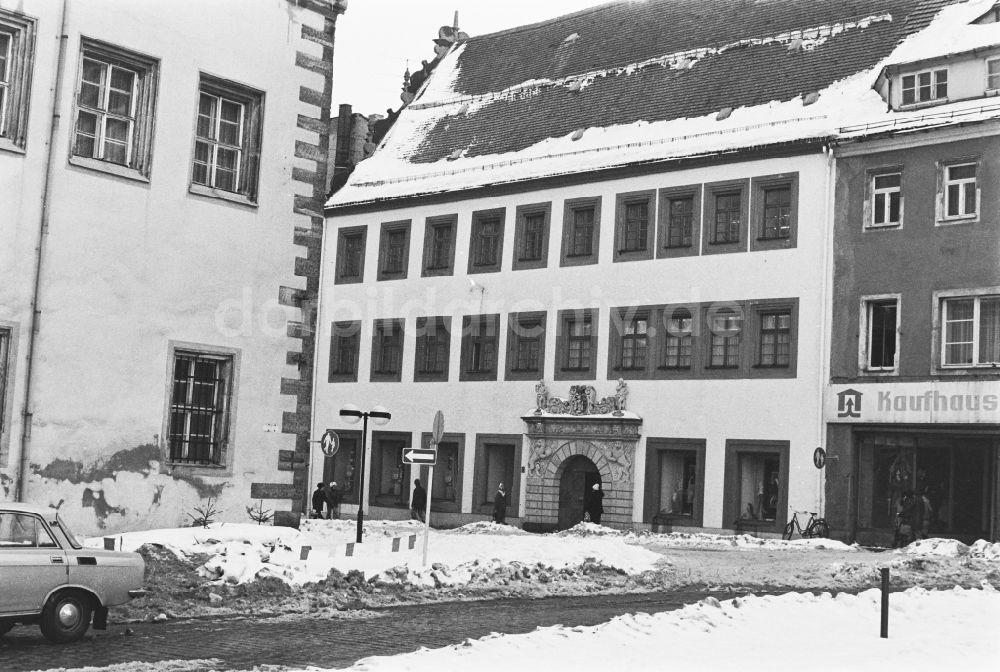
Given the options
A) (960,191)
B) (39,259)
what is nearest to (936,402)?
(960,191)

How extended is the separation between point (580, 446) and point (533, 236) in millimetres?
7033

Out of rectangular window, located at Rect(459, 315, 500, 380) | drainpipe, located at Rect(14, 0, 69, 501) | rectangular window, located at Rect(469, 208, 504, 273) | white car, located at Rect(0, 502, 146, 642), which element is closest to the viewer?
white car, located at Rect(0, 502, 146, 642)

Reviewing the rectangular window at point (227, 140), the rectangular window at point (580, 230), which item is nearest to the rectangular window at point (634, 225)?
the rectangular window at point (580, 230)

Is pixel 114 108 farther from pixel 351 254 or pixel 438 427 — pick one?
pixel 351 254

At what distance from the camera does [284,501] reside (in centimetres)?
2102

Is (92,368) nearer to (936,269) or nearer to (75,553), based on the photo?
(75,553)

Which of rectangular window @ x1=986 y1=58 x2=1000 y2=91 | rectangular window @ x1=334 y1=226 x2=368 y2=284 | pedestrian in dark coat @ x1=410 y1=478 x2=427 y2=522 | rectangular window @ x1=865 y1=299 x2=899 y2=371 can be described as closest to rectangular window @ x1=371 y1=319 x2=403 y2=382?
rectangular window @ x1=334 y1=226 x2=368 y2=284

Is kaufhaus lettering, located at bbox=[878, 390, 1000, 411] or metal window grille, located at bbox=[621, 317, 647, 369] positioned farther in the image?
metal window grille, located at bbox=[621, 317, 647, 369]

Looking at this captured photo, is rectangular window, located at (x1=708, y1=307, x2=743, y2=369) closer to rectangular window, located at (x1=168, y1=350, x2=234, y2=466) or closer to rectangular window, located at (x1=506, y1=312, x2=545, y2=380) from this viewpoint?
rectangular window, located at (x1=506, y1=312, x2=545, y2=380)

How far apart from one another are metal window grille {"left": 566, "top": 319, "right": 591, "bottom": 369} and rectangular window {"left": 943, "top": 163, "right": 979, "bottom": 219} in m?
11.6

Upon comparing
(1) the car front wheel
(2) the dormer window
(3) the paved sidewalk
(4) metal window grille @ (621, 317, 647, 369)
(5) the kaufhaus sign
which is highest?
(2) the dormer window

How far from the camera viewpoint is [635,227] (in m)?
43.8

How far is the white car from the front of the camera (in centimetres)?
1391

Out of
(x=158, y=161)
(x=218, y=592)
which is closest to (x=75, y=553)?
(x=218, y=592)
